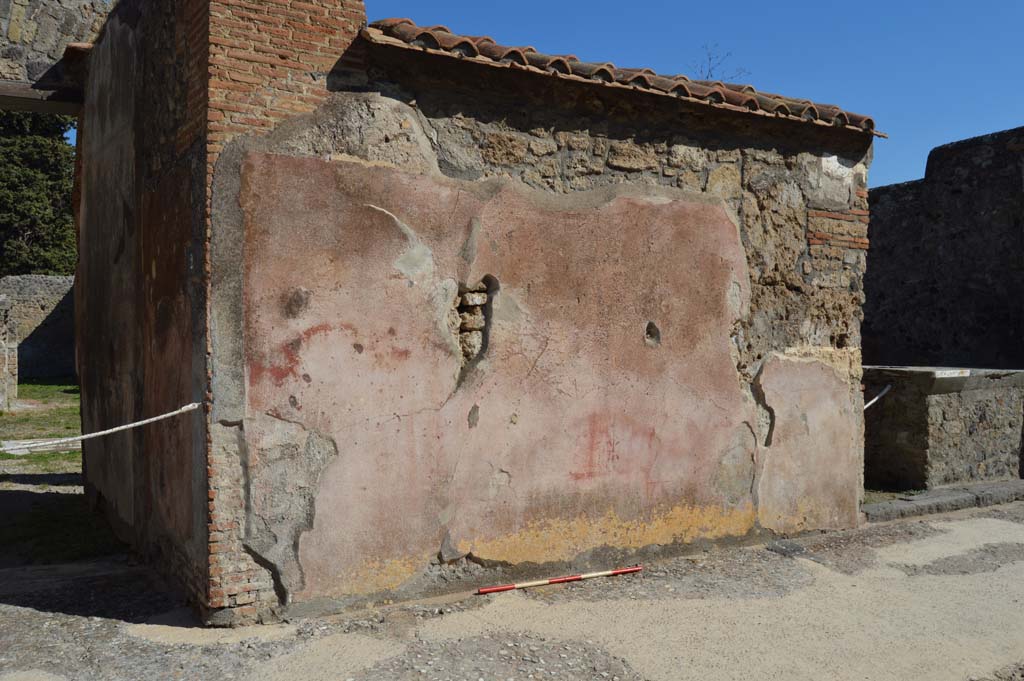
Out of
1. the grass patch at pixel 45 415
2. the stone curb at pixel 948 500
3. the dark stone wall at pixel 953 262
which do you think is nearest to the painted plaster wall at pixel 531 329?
the stone curb at pixel 948 500

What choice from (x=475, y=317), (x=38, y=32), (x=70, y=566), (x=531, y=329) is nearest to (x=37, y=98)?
(x=38, y=32)

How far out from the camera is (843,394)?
584 centimetres

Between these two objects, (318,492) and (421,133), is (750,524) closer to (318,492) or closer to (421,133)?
(318,492)

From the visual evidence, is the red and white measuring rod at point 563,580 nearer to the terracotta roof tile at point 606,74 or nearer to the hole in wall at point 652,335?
the hole in wall at point 652,335

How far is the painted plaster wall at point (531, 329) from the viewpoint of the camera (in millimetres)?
3955

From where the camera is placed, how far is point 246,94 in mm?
3877

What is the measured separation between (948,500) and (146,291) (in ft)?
19.5

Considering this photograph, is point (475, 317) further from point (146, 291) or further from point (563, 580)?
point (146, 291)

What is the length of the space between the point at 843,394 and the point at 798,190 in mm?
1438

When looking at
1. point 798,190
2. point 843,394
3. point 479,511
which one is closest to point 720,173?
point 798,190

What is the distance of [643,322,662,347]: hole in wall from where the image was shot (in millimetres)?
5008

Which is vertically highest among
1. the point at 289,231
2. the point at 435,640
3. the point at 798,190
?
the point at 798,190

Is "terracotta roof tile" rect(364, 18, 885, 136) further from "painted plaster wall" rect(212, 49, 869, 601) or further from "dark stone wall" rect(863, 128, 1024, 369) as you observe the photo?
"dark stone wall" rect(863, 128, 1024, 369)

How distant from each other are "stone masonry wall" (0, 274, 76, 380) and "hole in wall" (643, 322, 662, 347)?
842 inches
